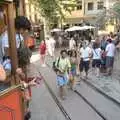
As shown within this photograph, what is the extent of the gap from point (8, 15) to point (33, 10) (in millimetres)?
42714

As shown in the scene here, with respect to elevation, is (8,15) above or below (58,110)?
above

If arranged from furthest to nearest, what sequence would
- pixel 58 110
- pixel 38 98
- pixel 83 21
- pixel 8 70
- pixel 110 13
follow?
pixel 83 21 < pixel 110 13 < pixel 38 98 < pixel 58 110 < pixel 8 70

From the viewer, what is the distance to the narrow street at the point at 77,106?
36.0ft

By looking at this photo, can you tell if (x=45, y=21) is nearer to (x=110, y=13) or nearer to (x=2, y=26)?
(x=110, y=13)

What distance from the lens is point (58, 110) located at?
11.9m

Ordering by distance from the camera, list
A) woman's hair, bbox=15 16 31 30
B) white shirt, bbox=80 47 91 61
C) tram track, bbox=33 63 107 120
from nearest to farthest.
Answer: woman's hair, bbox=15 16 31 30
tram track, bbox=33 63 107 120
white shirt, bbox=80 47 91 61

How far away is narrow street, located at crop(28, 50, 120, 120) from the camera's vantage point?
1097 cm

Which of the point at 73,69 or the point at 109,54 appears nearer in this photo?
the point at 73,69

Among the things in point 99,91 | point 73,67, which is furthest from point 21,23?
point 73,67

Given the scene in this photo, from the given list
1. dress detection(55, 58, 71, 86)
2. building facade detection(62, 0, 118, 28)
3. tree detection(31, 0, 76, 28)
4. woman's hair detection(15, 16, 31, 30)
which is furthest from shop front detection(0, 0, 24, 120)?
building facade detection(62, 0, 118, 28)

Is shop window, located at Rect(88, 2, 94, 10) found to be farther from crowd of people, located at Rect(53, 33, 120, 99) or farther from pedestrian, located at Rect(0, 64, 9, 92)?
pedestrian, located at Rect(0, 64, 9, 92)

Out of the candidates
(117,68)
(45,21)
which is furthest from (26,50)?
(45,21)

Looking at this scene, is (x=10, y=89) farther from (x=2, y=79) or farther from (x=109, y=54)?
(x=109, y=54)

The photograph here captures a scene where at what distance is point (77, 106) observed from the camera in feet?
40.5
